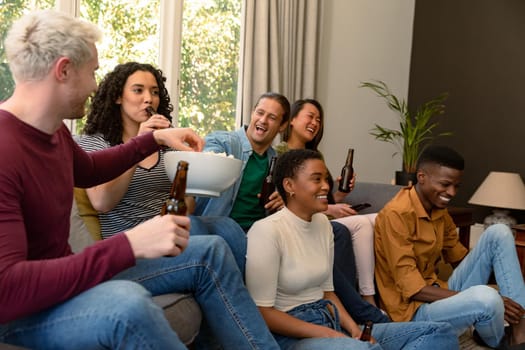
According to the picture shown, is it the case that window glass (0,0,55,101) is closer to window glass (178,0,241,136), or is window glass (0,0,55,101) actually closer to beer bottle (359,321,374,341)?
window glass (178,0,241,136)

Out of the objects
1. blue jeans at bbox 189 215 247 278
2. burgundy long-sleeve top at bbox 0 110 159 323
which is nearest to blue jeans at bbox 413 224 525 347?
blue jeans at bbox 189 215 247 278

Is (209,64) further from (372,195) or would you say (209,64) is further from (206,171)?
(206,171)

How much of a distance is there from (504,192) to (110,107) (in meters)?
3.40

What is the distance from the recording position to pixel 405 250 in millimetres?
2439

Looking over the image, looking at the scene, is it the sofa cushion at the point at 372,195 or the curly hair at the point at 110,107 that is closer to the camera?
the curly hair at the point at 110,107

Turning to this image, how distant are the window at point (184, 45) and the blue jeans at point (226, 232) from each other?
5.52 ft

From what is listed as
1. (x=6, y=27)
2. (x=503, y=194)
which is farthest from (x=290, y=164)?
(x=503, y=194)

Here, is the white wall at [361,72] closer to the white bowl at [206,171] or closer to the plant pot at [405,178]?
the plant pot at [405,178]

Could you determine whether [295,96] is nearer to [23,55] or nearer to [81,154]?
[81,154]

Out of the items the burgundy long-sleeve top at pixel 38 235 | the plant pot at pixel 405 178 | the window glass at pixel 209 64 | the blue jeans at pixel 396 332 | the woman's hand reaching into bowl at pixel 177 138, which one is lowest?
the blue jeans at pixel 396 332

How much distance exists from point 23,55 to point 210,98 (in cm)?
304

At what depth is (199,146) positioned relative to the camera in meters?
1.86

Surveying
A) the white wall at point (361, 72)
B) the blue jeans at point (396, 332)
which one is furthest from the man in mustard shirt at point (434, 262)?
the white wall at point (361, 72)

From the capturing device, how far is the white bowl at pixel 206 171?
1.70 meters
